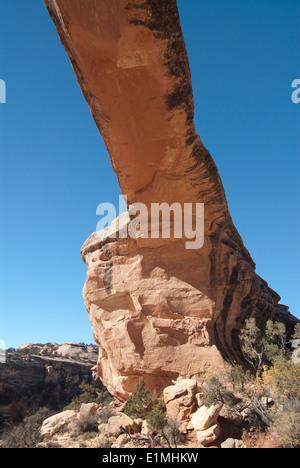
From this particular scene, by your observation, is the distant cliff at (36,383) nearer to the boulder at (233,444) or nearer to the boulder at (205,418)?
the boulder at (205,418)

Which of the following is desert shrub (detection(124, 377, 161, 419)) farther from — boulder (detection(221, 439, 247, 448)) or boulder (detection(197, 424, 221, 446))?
boulder (detection(221, 439, 247, 448))

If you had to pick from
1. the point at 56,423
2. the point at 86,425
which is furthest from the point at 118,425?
the point at 56,423

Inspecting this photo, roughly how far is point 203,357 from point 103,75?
880 cm

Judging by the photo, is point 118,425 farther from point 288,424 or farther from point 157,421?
point 288,424

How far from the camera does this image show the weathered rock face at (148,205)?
620cm

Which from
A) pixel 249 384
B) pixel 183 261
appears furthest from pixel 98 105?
pixel 249 384

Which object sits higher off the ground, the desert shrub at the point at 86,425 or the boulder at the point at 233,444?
the boulder at the point at 233,444

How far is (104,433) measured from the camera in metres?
8.10

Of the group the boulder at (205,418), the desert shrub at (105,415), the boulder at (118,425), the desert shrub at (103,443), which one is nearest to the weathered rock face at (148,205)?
the desert shrub at (105,415)

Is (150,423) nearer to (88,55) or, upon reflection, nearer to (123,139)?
(123,139)

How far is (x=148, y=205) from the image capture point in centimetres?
994

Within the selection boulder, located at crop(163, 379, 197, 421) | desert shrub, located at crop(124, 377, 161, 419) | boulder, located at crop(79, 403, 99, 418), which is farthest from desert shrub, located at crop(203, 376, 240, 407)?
boulder, located at crop(79, 403, 99, 418)

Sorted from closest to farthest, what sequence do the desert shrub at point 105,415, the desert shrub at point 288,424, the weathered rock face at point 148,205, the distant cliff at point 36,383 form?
the desert shrub at point 288,424
the weathered rock face at point 148,205
the desert shrub at point 105,415
the distant cliff at point 36,383

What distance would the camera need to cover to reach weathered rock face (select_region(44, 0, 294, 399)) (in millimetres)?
6203
